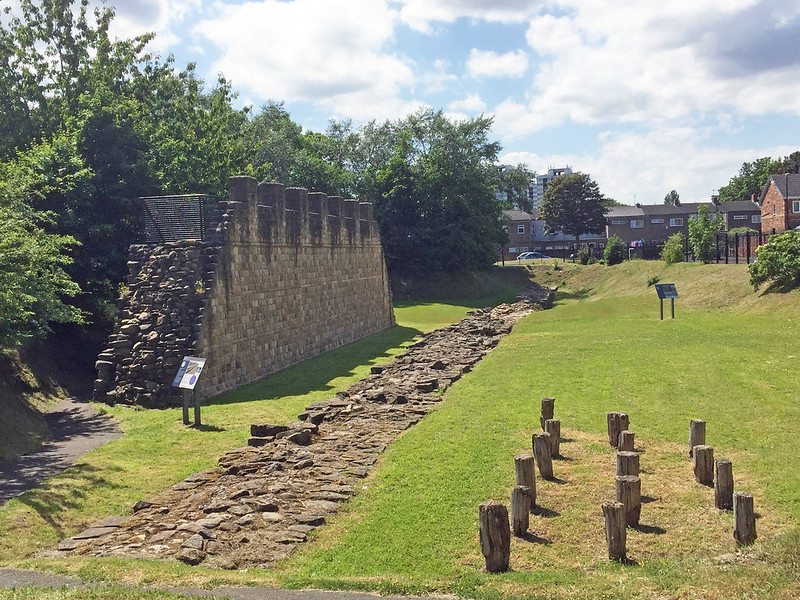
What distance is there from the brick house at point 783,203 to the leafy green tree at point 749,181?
105 feet

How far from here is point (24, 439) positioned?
1590 centimetres

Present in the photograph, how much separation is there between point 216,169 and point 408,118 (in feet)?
105

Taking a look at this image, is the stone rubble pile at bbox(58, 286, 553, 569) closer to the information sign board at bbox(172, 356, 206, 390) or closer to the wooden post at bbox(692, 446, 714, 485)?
the information sign board at bbox(172, 356, 206, 390)

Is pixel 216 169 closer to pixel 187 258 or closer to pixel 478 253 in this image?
pixel 187 258

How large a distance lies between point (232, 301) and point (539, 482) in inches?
505

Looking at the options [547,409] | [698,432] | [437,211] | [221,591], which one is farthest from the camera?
[437,211]

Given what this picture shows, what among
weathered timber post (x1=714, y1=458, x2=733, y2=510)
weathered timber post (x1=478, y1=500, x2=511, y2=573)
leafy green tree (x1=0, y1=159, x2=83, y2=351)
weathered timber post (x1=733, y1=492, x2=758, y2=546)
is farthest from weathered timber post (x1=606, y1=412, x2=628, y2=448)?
leafy green tree (x1=0, y1=159, x2=83, y2=351)

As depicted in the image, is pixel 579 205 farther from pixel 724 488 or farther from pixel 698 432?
pixel 724 488

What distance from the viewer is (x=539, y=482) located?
12.1 m

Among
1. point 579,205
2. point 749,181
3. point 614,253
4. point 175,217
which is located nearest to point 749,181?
point 749,181

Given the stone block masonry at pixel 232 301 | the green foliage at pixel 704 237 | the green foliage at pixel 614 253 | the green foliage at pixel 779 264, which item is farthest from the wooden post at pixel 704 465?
the green foliage at pixel 614 253

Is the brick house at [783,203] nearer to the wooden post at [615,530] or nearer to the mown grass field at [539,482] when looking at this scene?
the mown grass field at [539,482]

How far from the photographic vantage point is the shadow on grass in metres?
21.2

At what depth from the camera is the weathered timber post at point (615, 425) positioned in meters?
13.9
